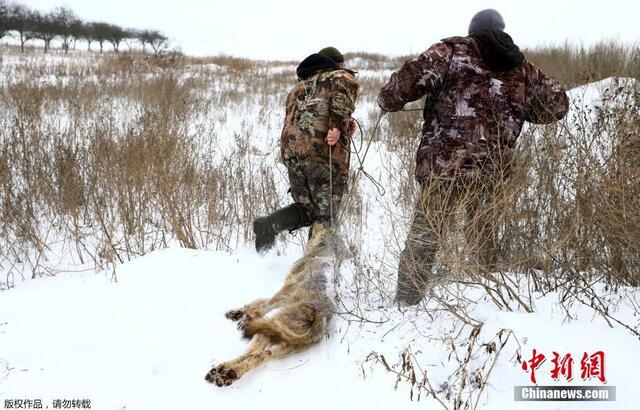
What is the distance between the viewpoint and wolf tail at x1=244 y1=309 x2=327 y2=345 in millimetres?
1883

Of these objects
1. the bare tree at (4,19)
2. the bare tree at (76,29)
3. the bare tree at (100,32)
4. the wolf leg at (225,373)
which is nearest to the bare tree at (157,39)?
the bare tree at (100,32)

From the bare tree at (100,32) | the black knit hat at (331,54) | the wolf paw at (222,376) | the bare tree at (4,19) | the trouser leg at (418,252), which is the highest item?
the bare tree at (100,32)

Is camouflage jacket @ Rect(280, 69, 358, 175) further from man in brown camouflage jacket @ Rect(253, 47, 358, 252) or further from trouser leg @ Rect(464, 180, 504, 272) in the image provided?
trouser leg @ Rect(464, 180, 504, 272)

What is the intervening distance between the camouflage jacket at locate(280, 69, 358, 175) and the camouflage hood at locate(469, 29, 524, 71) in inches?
29.7

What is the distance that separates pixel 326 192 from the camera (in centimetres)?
278

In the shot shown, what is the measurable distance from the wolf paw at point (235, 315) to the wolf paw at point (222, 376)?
47 centimetres

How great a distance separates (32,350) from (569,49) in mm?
10049

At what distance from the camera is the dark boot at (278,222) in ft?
9.46

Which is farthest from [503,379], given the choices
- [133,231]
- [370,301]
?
[133,231]

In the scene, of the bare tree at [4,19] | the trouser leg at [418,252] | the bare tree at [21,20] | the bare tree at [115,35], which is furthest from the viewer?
the bare tree at [115,35]

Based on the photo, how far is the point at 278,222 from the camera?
113 inches

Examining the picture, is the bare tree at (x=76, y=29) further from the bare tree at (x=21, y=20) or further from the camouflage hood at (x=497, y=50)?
the camouflage hood at (x=497, y=50)

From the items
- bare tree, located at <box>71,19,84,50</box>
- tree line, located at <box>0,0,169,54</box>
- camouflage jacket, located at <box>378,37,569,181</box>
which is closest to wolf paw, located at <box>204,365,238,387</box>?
camouflage jacket, located at <box>378,37,569,181</box>

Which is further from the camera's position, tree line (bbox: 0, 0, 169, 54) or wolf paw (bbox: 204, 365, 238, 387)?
tree line (bbox: 0, 0, 169, 54)
